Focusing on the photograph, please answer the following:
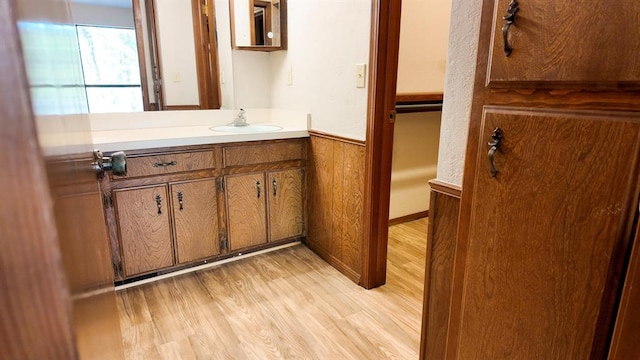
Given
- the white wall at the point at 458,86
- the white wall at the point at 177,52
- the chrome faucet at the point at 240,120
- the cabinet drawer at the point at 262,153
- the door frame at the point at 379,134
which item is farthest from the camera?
the chrome faucet at the point at 240,120

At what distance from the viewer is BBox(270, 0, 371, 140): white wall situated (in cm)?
187

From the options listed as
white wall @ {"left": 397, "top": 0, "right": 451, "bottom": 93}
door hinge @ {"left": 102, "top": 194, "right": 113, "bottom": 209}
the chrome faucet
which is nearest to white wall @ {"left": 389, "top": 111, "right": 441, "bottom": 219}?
white wall @ {"left": 397, "top": 0, "right": 451, "bottom": 93}

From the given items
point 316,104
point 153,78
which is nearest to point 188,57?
point 153,78

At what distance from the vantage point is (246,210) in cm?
229

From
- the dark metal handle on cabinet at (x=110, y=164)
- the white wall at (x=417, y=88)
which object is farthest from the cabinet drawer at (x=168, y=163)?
the white wall at (x=417, y=88)

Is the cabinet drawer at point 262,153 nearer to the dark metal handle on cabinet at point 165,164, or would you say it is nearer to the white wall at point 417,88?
the dark metal handle on cabinet at point 165,164

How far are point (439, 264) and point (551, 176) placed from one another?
0.58 meters

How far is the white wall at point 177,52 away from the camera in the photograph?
2.28 m

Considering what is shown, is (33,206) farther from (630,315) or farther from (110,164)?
(630,315)

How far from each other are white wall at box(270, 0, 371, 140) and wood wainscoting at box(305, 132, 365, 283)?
9cm

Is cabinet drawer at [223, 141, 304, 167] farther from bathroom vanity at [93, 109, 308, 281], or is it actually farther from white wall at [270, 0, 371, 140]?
white wall at [270, 0, 371, 140]

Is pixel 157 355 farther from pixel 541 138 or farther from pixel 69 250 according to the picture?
pixel 541 138

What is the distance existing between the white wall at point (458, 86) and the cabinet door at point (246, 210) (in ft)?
4.62

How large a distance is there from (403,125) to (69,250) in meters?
2.69
